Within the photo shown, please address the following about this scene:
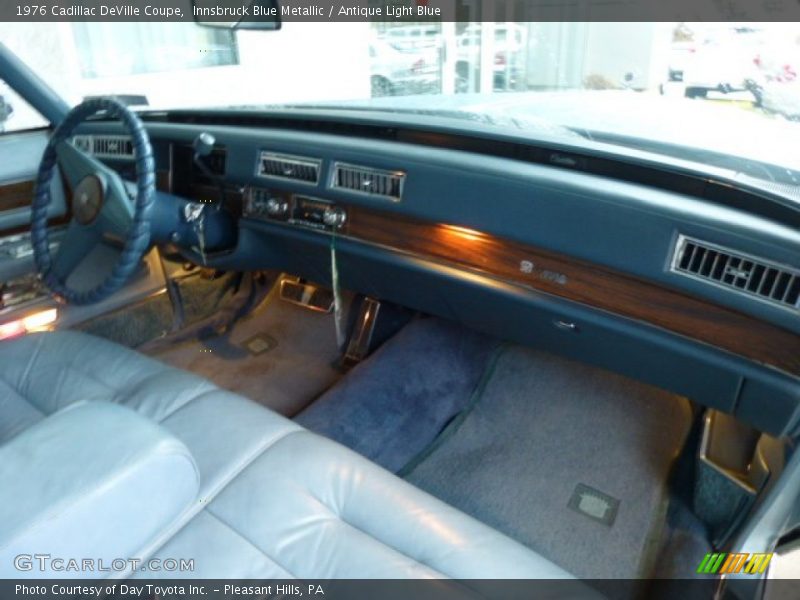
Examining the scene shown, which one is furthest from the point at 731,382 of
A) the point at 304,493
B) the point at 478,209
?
the point at 304,493

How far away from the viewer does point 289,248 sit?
2197mm

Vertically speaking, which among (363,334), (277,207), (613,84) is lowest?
(363,334)

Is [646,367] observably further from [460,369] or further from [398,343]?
[398,343]

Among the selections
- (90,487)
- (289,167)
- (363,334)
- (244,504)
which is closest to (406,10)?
(363,334)

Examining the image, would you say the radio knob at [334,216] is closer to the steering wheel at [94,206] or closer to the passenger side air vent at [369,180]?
the passenger side air vent at [369,180]

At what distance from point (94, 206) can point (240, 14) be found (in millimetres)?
883

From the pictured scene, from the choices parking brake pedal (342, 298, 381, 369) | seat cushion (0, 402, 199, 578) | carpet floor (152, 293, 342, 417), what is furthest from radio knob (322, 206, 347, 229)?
seat cushion (0, 402, 199, 578)

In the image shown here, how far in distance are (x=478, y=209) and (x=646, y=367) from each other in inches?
21.8

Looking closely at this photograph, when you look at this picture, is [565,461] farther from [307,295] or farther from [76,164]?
[76,164]

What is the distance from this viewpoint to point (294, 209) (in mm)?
2016

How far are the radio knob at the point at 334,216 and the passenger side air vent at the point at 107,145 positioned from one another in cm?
76

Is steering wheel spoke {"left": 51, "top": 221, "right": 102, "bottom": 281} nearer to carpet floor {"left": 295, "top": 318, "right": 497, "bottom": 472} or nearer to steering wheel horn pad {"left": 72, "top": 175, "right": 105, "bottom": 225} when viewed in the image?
steering wheel horn pad {"left": 72, "top": 175, "right": 105, "bottom": 225}

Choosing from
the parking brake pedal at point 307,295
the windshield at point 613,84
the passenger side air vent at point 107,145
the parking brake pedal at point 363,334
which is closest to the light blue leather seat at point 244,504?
the windshield at point 613,84

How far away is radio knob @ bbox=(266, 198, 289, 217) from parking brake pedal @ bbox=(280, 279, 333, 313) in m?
0.67
